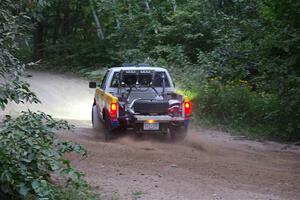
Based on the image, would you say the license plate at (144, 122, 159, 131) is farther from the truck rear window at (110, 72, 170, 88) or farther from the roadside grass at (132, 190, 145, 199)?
the roadside grass at (132, 190, 145, 199)

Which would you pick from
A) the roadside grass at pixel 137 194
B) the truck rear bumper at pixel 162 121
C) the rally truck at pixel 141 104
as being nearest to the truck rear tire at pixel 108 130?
the rally truck at pixel 141 104

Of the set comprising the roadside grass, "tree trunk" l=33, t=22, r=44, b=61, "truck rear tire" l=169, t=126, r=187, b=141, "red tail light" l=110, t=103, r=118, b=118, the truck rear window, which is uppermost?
"tree trunk" l=33, t=22, r=44, b=61

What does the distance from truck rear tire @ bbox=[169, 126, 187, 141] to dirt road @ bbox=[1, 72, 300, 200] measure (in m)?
0.17

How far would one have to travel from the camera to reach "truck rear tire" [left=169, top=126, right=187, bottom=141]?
11578mm

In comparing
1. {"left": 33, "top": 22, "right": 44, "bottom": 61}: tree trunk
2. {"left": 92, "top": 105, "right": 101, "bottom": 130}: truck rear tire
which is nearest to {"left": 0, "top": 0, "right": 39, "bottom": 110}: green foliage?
{"left": 92, "top": 105, "right": 101, "bottom": 130}: truck rear tire

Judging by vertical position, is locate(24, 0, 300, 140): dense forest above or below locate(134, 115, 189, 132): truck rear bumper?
above

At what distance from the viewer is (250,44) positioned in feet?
47.2

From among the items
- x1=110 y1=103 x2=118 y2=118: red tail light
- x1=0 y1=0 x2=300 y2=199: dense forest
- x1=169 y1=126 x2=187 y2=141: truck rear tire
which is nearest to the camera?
x1=0 y1=0 x2=300 y2=199: dense forest

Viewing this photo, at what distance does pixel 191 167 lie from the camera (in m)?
8.73

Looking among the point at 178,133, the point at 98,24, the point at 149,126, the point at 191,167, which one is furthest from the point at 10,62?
the point at 98,24

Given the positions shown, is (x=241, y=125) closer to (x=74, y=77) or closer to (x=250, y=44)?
(x=250, y=44)

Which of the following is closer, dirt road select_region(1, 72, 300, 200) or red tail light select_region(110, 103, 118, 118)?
dirt road select_region(1, 72, 300, 200)

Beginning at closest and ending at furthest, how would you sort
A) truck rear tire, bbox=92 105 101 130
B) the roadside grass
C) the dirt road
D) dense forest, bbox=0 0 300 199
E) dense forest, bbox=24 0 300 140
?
dense forest, bbox=0 0 300 199, the roadside grass, the dirt road, dense forest, bbox=24 0 300 140, truck rear tire, bbox=92 105 101 130

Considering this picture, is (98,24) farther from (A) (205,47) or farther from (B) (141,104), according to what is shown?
(B) (141,104)
